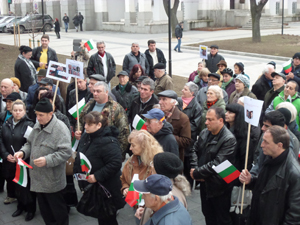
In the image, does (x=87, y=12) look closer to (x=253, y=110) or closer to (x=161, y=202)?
(x=253, y=110)

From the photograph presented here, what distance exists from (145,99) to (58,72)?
1644 millimetres

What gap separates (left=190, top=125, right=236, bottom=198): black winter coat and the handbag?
1140 mm

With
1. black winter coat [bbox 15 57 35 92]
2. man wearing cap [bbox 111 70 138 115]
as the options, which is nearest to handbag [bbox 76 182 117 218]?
man wearing cap [bbox 111 70 138 115]

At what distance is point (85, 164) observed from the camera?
4.77 metres

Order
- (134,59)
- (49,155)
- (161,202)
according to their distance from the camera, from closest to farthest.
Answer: (161,202) < (49,155) < (134,59)

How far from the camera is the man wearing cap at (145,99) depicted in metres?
6.46

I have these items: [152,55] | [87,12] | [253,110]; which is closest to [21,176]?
[253,110]

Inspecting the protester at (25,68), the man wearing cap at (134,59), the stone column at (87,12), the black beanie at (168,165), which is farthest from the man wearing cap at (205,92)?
the stone column at (87,12)

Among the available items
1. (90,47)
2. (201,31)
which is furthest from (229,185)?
(201,31)

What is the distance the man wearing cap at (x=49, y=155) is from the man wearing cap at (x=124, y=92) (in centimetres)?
239

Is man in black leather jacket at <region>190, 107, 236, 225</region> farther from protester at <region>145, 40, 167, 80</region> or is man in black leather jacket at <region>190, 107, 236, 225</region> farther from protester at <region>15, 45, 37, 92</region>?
protester at <region>15, 45, 37, 92</region>

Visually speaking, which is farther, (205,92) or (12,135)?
(205,92)

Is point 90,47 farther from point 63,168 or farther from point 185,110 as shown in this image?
point 63,168

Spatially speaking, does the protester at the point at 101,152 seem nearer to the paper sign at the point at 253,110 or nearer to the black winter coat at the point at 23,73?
the paper sign at the point at 253,110
